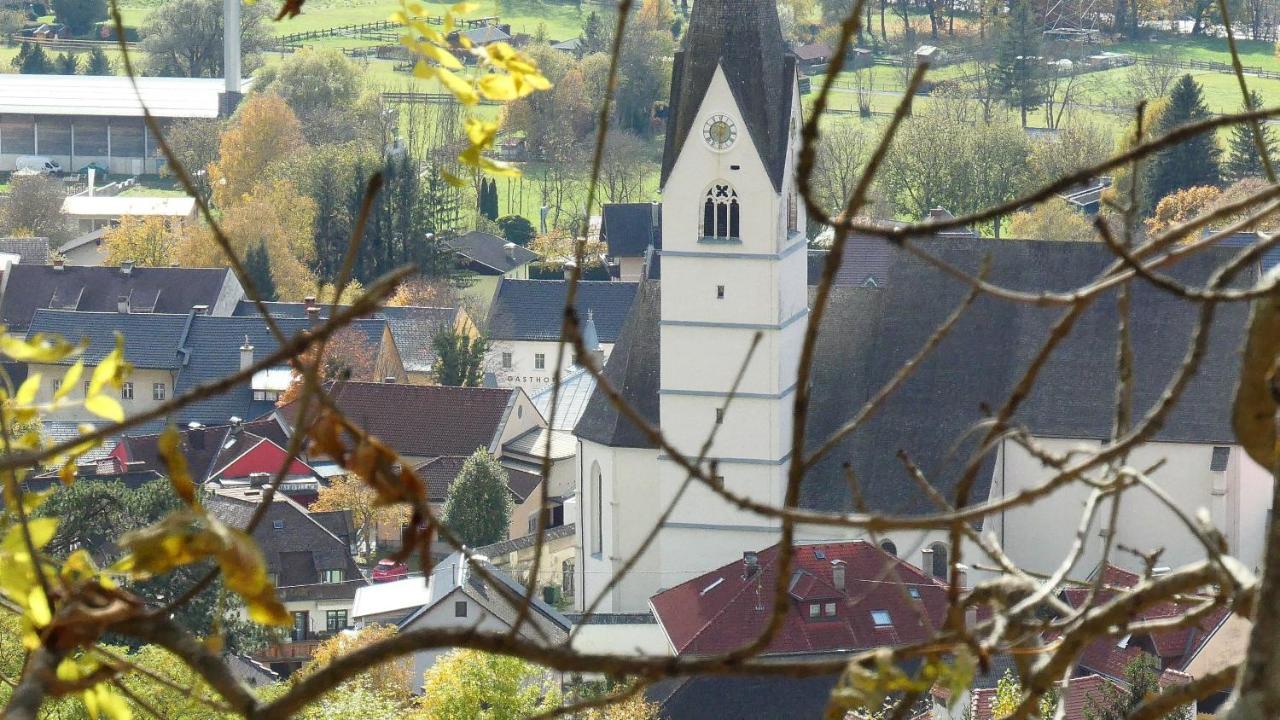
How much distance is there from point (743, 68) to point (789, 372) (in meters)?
4.62

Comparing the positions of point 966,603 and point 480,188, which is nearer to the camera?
point 966,603

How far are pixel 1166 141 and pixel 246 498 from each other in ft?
131

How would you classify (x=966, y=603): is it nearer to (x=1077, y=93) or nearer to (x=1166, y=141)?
(x=1166, y=141)

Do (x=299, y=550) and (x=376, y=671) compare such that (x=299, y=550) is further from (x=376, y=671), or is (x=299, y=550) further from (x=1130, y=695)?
(x=1130, y=695)

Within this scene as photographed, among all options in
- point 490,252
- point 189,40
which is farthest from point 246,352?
point 189,40

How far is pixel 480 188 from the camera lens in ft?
298

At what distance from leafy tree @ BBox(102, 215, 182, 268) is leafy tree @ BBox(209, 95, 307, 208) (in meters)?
6.00

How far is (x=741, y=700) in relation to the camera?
28.1 meters

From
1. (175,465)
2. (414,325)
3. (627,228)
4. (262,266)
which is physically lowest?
(414,325)

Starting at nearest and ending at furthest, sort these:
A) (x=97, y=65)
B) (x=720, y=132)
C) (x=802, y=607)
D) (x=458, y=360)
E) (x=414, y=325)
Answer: (x=802, y=607)
(x=720, y=132)
(x=458, y=360)
(x=414, y=325)
(x=97, y=65)

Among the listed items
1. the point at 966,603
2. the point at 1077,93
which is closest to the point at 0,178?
the point at 1077,93

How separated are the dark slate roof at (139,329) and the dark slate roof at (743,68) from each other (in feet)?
94.5

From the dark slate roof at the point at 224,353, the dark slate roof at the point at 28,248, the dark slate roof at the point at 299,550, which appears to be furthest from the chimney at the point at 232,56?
the dark slate roof at the point at 299,550

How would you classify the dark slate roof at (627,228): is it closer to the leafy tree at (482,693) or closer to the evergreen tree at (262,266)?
the evergreen tree at (262,266)
